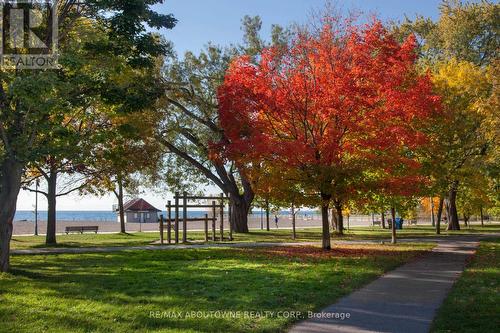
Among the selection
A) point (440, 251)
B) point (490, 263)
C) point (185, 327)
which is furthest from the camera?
point (440, 251)

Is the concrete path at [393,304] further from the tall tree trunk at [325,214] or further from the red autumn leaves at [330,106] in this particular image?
the tall tree trunk at [325,214]

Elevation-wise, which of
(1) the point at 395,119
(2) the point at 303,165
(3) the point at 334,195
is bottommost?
(3) the point at 334,195

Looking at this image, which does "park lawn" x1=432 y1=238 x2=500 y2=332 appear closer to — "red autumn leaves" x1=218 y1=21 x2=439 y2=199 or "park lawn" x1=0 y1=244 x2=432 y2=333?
"park lawn" x1=0 y1=244 x2=432 y2=333

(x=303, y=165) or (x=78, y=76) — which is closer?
(x=78, y=76)

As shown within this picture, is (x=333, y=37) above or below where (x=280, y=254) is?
above

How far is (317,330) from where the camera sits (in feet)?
22.6

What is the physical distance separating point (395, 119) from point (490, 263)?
18.7 ft

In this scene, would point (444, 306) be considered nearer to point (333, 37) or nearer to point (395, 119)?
point (395, 119)

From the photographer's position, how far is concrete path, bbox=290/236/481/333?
23.2 feet

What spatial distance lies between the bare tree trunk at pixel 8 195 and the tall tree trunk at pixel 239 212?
23.8 metres

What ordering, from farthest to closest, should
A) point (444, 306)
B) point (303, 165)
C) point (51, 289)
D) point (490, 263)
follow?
point (303, 165) < point (490, 263) < point (51, 289) < point (444, 306)

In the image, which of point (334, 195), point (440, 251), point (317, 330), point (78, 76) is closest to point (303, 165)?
point (334, 195)
